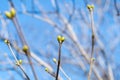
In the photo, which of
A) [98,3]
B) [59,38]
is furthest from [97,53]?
[59,38]

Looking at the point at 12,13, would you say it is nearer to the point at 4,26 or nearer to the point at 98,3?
the point at 4,26

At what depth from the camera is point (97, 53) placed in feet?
18.7

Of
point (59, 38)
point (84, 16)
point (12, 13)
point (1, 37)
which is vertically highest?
point (12, 13)

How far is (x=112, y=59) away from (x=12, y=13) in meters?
6.30

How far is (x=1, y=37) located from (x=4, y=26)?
0.38 feet

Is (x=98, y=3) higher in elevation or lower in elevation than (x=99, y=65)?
higher

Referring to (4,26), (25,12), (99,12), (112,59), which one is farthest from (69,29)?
(112,59)

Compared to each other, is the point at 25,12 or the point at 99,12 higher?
the point at 25,12

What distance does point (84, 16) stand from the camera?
469 centimetres

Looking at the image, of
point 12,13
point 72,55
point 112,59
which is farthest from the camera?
point 112,59

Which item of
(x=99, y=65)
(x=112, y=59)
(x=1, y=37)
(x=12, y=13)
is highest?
(x=12, y=13)

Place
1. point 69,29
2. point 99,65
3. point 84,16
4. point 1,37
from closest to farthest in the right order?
point 1,37
point 69,29
point 84,16
point 99,65

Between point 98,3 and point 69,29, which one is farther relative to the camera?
point 98,3

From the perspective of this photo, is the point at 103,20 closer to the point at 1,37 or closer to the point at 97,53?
the point at 97,53
